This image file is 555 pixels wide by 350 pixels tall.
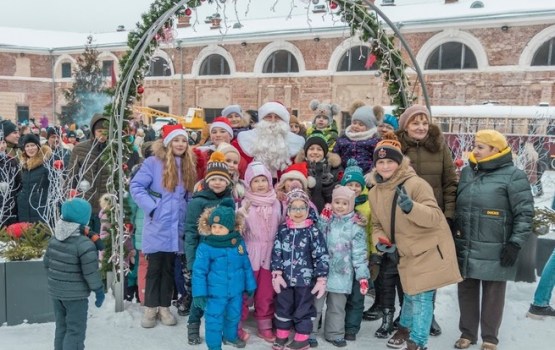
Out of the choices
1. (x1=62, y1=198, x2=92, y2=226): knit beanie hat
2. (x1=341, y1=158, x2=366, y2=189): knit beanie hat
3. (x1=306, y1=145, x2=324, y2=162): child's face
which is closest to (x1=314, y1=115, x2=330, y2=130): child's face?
(x1=306, y1=145, x2=324, y2=162): child's face

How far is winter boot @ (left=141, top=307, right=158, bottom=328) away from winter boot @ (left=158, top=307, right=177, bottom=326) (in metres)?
0.06

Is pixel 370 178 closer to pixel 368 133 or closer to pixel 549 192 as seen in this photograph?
pixel 368 133

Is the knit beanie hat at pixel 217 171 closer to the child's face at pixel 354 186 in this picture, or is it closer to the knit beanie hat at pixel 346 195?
the knit beanie hat at pixel 346 195

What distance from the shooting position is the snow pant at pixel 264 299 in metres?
3.97

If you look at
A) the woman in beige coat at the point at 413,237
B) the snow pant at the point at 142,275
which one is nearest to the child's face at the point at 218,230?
the snow pant at the point at 142,275

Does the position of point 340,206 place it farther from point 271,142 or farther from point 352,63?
point 352,63

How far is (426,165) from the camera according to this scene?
157 inches

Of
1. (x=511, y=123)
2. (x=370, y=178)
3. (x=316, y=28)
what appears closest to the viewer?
(x=370, y=178)

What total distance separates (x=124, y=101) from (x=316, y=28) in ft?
60.3

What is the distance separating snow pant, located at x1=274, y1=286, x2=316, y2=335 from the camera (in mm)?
3807

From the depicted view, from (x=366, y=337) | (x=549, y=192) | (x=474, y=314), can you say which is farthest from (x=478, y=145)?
(x=549, y=192)

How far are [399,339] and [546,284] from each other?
1.65m

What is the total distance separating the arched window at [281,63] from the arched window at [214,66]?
245cm

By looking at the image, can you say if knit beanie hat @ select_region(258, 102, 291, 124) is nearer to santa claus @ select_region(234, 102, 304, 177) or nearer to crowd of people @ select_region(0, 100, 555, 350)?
santa claus @ select_region(234, 102, 304, 177)
